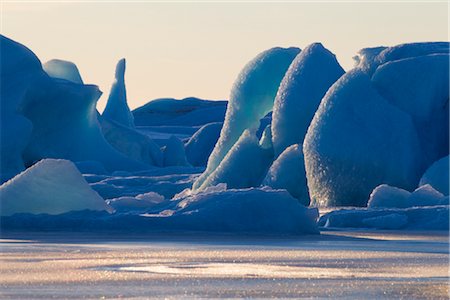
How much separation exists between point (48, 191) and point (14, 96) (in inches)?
531

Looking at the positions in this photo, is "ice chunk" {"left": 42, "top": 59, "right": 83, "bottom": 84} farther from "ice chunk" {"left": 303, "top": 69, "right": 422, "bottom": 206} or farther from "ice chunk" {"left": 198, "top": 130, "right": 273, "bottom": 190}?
"ice chunk" {"left": 303, "top": 69, "right": 422, "bottom": 206}

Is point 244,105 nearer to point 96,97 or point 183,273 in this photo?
point 96,97

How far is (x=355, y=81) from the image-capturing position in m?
18.5

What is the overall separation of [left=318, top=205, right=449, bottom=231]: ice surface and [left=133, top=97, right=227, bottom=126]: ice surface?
50707mm

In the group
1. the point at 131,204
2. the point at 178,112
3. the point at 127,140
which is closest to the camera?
the point at 131,204

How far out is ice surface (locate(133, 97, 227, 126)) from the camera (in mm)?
66875

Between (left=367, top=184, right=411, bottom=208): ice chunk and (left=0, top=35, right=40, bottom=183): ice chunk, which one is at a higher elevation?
(left=0, top=35, right=40, bottom=183): ice chunk

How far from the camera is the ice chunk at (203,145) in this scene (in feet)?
123

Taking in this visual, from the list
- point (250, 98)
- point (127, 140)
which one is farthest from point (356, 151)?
point (127, 140)

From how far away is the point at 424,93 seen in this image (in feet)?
61.4

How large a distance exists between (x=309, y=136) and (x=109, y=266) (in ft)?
36.3

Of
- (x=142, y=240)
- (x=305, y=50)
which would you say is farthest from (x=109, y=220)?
(x=305, y=50)

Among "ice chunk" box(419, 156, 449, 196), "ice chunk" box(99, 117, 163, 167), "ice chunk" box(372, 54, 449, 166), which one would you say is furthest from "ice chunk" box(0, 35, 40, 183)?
"ice chunk" box(419, 156, 449, 196)

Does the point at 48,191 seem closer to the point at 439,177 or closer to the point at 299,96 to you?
the point at 439,177
